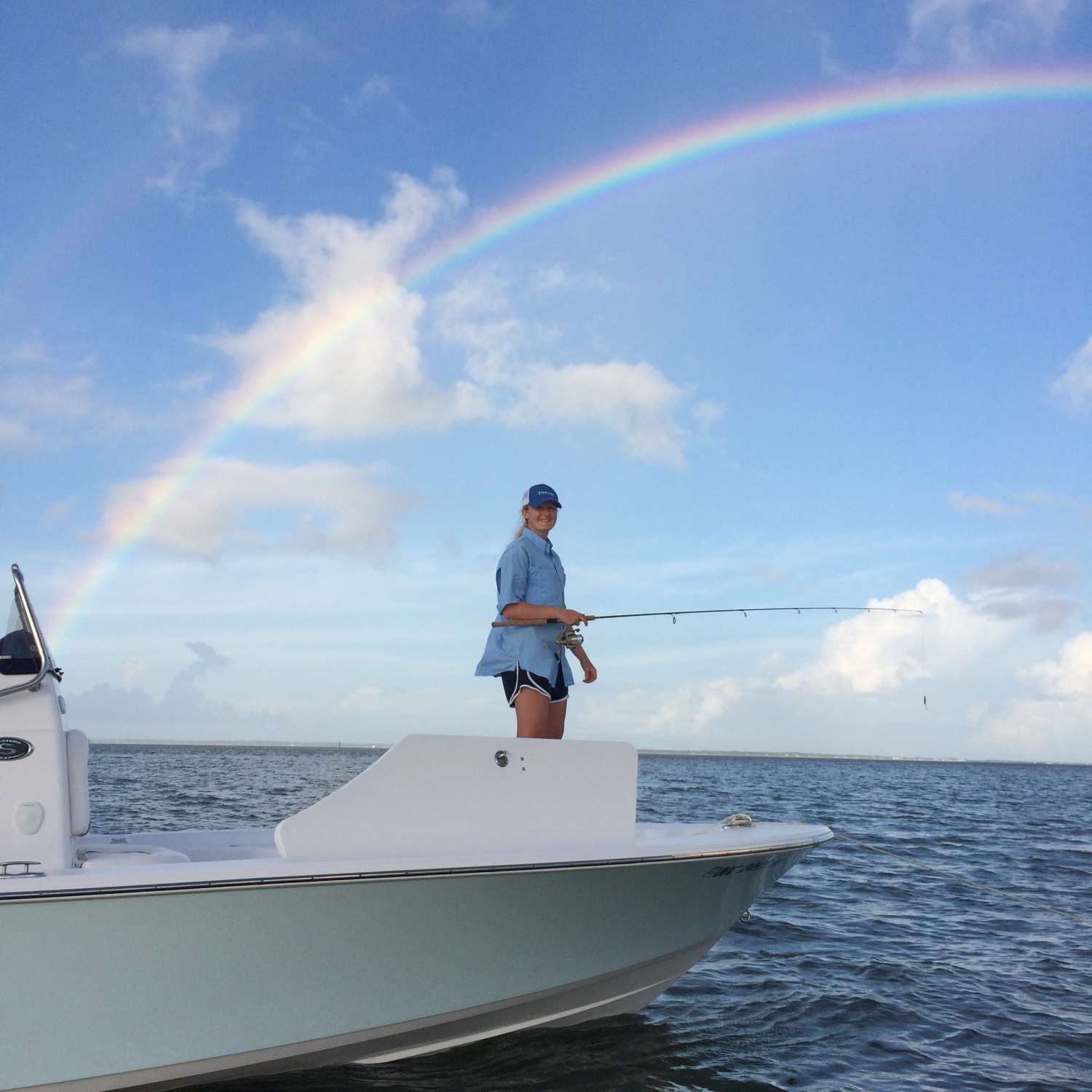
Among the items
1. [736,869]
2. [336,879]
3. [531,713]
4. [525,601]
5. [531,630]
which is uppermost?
[525,601]

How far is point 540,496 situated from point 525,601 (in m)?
0.52

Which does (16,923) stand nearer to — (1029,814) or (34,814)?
(34,814)

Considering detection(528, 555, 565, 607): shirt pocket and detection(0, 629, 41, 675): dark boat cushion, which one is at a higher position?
detection(528, 555, 565, 607): shirt pocket

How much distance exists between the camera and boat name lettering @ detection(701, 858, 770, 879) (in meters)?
4.90

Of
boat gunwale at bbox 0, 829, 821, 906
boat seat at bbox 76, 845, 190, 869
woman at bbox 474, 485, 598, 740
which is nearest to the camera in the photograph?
boat gunwale at bbox 0, 829, 821, 906

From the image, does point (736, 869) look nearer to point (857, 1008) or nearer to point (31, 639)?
point (857, 1008)

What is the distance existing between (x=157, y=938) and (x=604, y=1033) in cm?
288

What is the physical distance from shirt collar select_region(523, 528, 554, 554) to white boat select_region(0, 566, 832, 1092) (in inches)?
37.7

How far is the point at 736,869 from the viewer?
5066 mm

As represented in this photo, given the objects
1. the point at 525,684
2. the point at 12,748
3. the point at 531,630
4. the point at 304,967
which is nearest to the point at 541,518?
the point at 531,630

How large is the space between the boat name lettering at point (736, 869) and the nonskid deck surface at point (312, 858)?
12 centimetres

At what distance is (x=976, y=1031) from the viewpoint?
5.89 meters

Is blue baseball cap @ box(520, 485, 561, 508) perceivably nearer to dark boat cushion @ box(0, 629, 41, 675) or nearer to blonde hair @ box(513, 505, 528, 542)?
blonde hair @ box(513, 505, 528, 542)

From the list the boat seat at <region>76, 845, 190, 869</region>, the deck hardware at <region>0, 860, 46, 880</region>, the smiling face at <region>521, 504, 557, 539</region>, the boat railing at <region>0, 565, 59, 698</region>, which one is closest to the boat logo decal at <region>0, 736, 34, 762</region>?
the boat railing at <region>0, 565, 59, 698</region>
